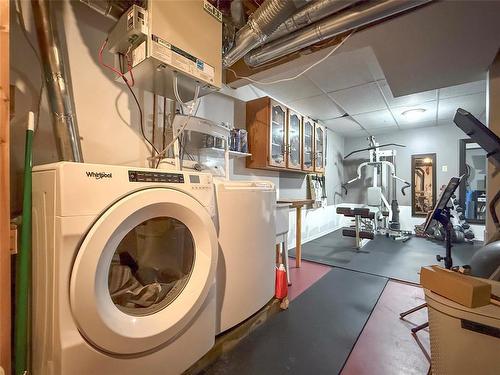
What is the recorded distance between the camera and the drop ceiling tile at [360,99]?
2.95 metres

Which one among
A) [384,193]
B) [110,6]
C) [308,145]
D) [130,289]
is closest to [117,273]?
[130,289]

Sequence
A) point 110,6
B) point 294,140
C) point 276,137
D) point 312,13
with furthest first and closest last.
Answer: point 294,140 → point 276,137 → point 312,13 → point 110,6

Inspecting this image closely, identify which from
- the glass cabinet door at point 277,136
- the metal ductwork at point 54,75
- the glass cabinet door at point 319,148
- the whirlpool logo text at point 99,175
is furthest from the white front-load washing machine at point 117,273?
the glass cabinet door at point 319,148

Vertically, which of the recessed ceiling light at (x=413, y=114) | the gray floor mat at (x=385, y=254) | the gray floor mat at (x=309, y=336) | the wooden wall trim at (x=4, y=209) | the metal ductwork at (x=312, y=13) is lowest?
the gray floor mat at (x=385, y=254)

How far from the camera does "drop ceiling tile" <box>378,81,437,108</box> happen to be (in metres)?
3.02

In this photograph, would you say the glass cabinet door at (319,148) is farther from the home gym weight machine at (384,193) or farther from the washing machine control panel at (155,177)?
the washing machine control panel at (155,177)

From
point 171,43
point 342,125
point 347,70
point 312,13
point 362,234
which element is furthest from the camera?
point 342,125

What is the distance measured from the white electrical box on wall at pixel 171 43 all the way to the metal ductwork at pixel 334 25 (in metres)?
0.55

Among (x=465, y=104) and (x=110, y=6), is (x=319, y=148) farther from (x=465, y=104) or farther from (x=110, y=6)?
(x=110, y=6)

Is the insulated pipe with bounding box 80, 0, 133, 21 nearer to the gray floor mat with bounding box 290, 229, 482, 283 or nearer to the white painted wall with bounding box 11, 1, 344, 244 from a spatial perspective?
the white painted wall with bounding box 11, 1, 344, 244

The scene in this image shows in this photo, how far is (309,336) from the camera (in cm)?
147

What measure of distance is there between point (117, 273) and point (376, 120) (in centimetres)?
474

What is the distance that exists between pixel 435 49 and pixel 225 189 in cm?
195

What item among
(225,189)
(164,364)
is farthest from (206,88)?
(164,364)
